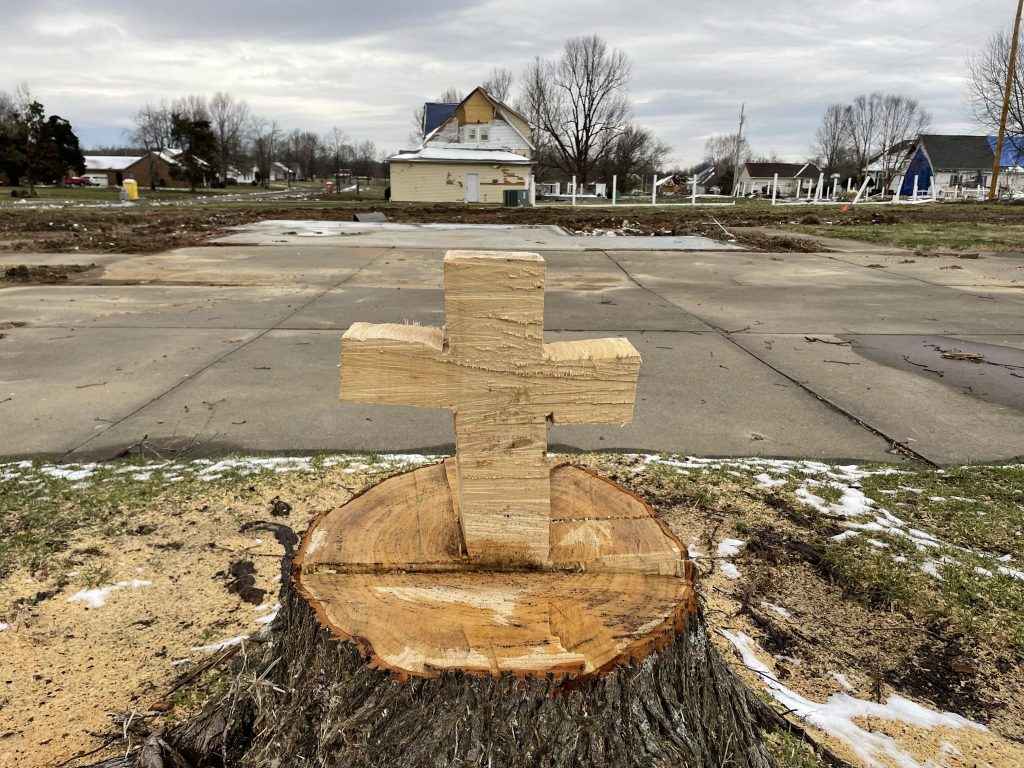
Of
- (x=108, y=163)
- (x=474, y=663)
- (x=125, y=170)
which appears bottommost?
(x=474, y=663)

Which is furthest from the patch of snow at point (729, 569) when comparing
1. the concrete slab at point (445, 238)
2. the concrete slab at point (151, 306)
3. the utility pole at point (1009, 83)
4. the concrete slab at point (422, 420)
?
the utility pole at point (1009, 83)

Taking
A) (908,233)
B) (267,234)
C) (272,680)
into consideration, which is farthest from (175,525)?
(908,233)

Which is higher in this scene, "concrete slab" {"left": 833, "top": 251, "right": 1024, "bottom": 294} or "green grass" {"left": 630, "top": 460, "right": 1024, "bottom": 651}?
"concrete slab" {"left": 833, "top": 251, "right": 1024, "bottom": 294}

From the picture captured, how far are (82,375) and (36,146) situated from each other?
42731 millimetres

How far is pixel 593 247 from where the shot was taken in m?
15.0

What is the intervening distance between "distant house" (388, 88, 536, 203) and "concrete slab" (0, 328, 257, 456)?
30.6 m

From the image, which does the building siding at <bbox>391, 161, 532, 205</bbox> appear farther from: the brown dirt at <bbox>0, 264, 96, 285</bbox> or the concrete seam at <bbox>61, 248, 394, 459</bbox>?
the concrete seam at <bbox>61, 248, 394, 459</bbox>

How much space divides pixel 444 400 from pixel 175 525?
2.10 m

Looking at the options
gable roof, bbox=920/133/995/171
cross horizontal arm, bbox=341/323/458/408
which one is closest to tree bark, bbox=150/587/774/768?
cross horizontal arm, bbox=341/323/458/408

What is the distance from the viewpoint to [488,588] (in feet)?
5.09

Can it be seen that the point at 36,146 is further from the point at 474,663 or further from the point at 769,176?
the point at 769,176

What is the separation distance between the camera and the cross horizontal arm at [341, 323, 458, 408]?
5.00 feet

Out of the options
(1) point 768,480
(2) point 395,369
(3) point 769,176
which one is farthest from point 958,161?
(2) point 395,369

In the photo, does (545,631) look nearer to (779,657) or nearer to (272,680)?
(272,680)
